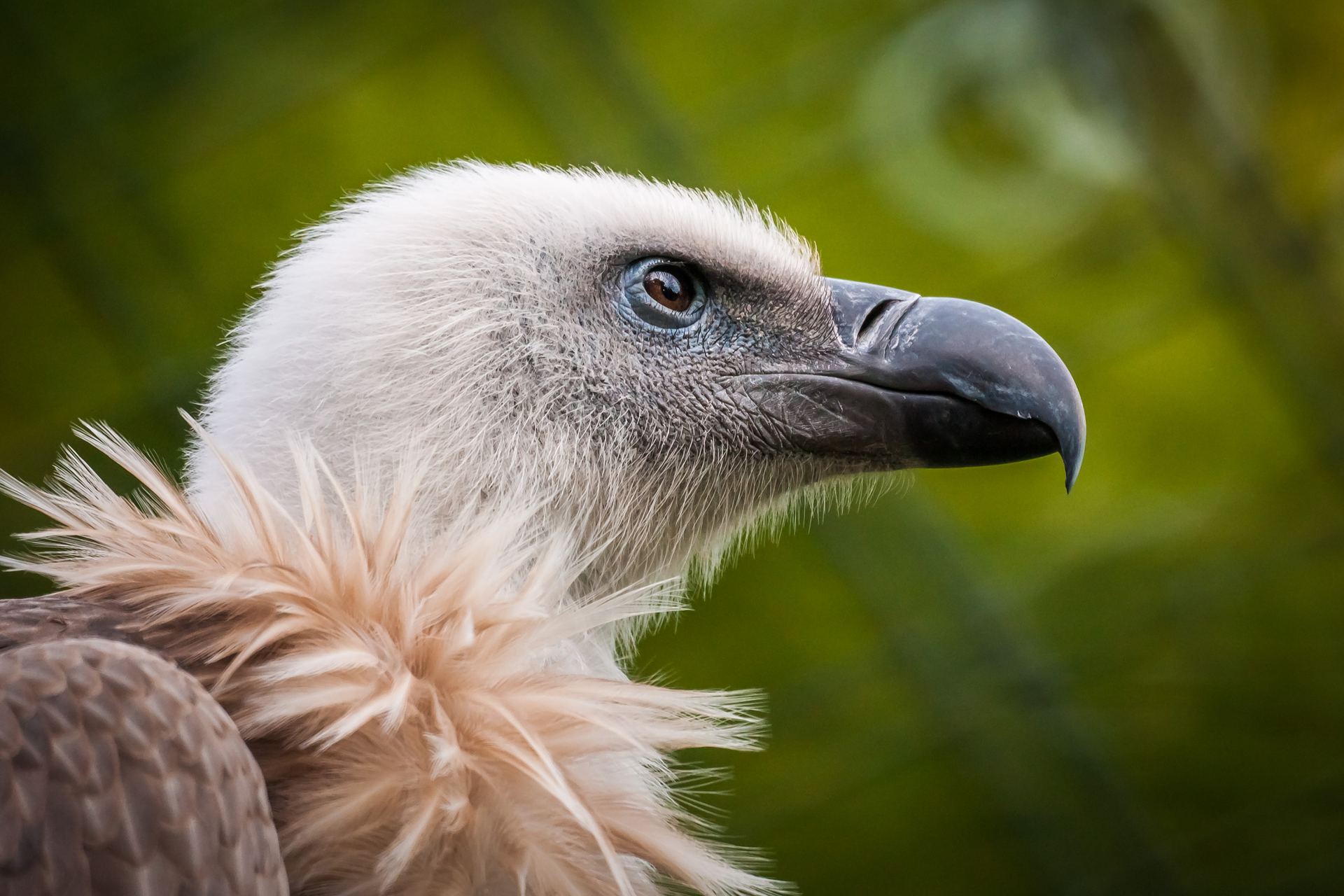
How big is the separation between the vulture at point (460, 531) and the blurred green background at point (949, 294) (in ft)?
4.83

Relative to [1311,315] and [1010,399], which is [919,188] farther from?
[1010,399]

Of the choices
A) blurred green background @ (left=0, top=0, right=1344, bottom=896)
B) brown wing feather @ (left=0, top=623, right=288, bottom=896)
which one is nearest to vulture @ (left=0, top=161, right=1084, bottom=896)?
brown wing feather @ (left=0, top=623, right=288, bottom=896)

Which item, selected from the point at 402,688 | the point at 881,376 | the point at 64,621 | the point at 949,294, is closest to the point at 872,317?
the point at 881,376

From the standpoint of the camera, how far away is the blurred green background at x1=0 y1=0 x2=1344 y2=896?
11.0ft

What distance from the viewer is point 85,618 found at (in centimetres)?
111

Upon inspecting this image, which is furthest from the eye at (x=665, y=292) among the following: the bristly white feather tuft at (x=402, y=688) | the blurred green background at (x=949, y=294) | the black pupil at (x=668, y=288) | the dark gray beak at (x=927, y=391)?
the blurred green background at (x=949, y=294)

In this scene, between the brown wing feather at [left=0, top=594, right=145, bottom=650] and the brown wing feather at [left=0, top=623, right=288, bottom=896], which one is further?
the brown wing feather at [left=0, top=594, right=145, bottom=650]

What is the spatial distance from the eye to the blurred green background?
146 cm

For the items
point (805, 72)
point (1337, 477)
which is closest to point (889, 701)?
point (1337, 477)

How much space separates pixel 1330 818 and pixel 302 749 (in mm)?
4193

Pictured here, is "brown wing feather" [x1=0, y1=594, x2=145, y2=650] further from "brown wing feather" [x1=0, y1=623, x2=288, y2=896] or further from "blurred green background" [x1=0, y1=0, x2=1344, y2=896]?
"blurred green background" [x1=0, y1=0, x2=1344, y2=896]

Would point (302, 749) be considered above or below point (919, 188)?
below

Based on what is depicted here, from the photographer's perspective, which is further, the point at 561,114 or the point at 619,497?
the point at 561,114

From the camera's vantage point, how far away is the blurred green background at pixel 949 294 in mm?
3338
